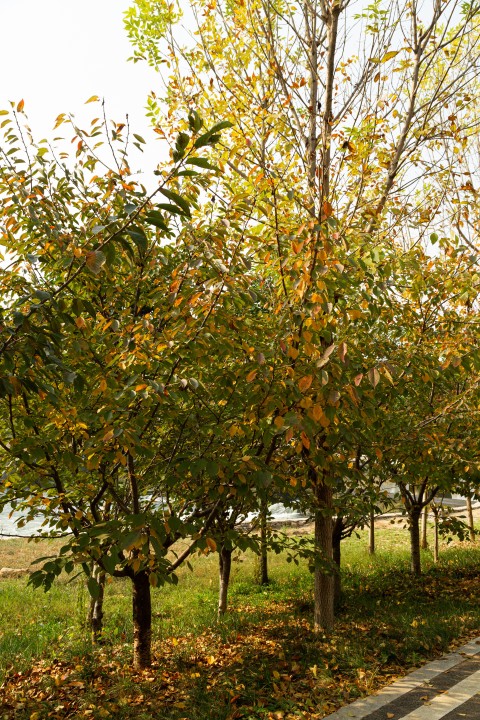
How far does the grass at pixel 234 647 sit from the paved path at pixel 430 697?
0.19 meters

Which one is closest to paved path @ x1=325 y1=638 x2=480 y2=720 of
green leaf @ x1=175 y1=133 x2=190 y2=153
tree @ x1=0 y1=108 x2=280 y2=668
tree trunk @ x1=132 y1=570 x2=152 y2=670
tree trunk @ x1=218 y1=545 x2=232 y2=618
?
tree @ x1=0 y1=108 x2=280 y2=668

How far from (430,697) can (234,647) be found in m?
2.55

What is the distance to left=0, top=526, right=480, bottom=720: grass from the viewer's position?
4.36 meters

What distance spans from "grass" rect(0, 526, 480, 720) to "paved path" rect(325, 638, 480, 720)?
7.3 inches

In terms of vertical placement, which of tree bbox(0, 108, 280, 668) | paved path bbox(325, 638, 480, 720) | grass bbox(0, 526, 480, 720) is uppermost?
tree bbox(0, 108, 280, 668)

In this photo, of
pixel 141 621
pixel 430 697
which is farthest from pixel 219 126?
pixel 141 621

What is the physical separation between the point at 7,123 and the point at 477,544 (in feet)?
45.8

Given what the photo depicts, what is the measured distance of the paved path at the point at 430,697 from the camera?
3.85 metres

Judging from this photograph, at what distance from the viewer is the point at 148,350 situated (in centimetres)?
362

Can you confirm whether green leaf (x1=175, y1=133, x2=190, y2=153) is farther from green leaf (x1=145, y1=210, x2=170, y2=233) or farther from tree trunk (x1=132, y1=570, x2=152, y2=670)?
tree trunk (x1=132, y1=570, x2=152, y2=670)

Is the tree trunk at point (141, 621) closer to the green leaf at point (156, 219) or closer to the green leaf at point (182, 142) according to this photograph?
the green leaf at point (156, 219)

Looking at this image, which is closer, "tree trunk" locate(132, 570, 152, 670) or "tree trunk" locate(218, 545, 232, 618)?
"tree trunk" locate(132, 570, 152, 670)

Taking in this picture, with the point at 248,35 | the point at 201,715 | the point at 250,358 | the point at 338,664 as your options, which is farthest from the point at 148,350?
the point at 248,35

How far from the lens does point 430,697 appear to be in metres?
4.20
